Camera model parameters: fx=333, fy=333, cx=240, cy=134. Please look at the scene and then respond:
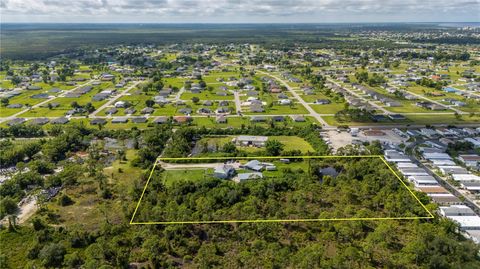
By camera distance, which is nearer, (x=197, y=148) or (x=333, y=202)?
(x=333, y=202)

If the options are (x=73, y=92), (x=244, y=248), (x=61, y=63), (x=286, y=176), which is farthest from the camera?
(x=61, y=63)

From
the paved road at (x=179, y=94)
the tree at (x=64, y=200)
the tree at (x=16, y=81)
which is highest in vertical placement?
the tree at (x=16, y=81)

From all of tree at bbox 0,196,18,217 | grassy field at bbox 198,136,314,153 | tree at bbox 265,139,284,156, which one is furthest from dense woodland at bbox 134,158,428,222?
tree at bbox 0,196,18,217

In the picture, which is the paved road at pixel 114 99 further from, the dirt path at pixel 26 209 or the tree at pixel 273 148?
the tree at pixel 273 148

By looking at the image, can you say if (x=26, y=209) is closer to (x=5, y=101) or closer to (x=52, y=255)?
(x=52, y=255)

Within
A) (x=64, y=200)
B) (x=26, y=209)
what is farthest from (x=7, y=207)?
(x=64, y=200)

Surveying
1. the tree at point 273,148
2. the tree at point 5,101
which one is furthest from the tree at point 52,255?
the tree at point 5,101

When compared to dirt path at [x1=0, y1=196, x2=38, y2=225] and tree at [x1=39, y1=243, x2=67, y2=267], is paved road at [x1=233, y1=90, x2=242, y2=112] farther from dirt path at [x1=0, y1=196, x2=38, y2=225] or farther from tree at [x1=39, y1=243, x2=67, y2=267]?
tree at [x1=39, y1=243, x2=67, y2=267]

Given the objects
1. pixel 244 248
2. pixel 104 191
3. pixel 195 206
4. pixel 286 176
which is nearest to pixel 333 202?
pixel 286 176

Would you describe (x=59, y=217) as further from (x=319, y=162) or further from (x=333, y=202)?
(x=319, y=162)
